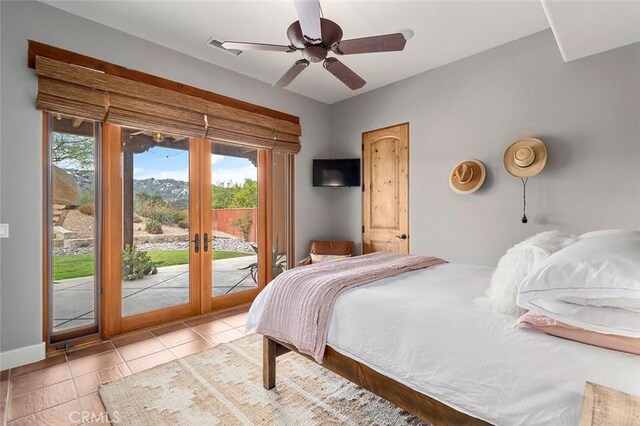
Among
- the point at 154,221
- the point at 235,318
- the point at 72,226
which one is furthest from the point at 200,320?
the point at 72,226

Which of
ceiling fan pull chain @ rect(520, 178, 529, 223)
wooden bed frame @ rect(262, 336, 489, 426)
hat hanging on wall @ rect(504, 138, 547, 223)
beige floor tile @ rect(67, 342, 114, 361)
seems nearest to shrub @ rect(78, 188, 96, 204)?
beige floor tile @ rect(67, 342, 114, 361)

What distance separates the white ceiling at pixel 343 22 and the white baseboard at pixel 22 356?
9.48ft

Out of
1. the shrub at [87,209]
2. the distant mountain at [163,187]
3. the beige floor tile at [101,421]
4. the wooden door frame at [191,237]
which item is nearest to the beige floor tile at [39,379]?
the wooden door frame at [191,237]

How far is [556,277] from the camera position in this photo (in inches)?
44.1

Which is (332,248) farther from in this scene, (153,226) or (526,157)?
(526,157)

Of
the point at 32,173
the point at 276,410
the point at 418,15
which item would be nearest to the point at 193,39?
the point at 32,173

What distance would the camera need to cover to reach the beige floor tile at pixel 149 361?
2.46 meters

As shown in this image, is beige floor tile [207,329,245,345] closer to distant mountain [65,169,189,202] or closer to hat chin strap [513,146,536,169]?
A: distant mountain [65,169,189,202]

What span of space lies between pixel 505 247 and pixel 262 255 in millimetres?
2955

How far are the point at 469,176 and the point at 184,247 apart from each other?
3.32m

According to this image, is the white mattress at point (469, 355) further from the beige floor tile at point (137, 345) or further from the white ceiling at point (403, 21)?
the white ceiling at point (403, 21)

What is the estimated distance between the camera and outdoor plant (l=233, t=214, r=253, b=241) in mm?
3996

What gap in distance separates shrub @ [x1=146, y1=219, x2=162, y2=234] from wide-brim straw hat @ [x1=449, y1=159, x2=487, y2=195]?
3.38 meters

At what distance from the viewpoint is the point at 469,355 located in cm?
121
